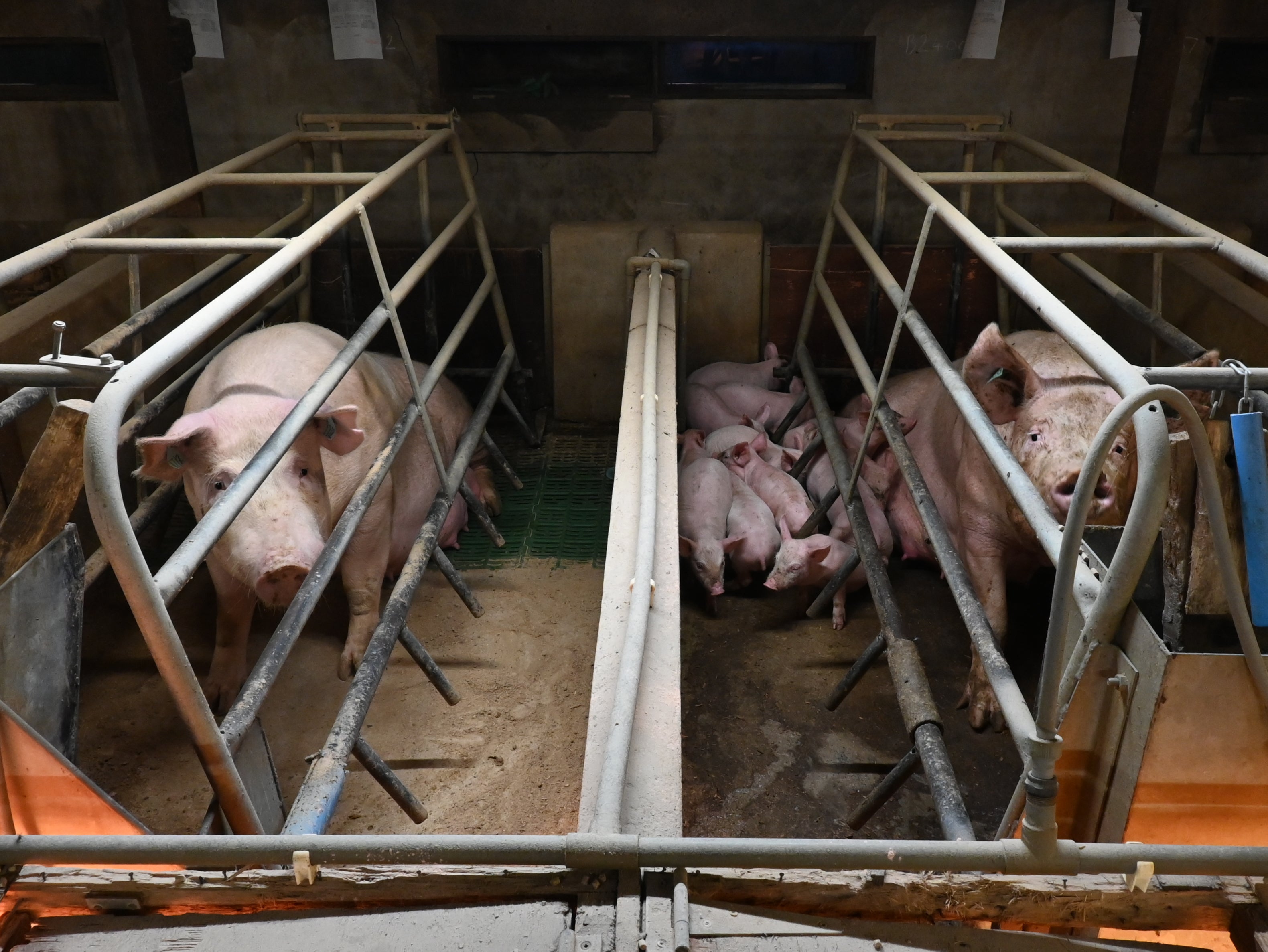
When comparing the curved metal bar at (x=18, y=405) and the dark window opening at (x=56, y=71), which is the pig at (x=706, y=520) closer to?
the curved metal bar at (x=18, y=405)

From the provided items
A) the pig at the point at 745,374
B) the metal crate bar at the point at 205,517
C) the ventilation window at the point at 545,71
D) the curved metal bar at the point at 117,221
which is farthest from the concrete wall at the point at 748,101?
the metal crate bar at the point at 205,517

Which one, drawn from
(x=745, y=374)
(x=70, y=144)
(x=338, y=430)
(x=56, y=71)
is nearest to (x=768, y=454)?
(x=745, y=374)

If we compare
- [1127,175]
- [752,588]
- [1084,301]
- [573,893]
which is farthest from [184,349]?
[1127,175]

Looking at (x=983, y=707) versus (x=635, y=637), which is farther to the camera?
(x=983, y=707)

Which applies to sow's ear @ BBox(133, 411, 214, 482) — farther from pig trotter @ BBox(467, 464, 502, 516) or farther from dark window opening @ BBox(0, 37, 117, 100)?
dark window opening @ BBox(0, 37, 117, 100)

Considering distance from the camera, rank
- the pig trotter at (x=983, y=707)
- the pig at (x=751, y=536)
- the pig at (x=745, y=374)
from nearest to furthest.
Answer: the pig trotter at (x=983, y=707) < the pig at (x=751, y=536) < the pig at (x=745, y=374)

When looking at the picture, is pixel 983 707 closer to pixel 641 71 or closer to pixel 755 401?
pixel 755 401

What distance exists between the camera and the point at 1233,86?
17.9 feet

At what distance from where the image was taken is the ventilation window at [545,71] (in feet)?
17.9

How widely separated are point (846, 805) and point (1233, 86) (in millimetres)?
4889

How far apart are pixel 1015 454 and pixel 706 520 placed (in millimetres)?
1164

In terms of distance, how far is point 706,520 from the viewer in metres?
3.79

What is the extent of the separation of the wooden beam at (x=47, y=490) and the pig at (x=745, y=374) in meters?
3.13

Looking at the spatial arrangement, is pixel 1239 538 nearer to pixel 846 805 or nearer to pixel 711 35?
pixel 846 805
